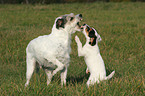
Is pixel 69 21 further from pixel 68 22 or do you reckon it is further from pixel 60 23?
pixel 60 23

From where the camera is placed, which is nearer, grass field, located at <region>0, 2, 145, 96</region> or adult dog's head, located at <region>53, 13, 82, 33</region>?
grass field, located at <region>0, 2, 145, 96</region>

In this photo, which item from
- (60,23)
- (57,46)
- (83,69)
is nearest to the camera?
(57,46)

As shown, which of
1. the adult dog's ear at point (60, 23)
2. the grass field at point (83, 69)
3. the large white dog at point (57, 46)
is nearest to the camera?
the grass field at point (83, 69)

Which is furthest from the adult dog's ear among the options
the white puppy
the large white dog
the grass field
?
the grass field

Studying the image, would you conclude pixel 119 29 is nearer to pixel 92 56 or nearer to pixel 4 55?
pixel 4 55

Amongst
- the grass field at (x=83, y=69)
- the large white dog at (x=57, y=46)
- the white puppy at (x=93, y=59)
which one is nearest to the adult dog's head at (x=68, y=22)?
the large white dog at (x=57, y=46)

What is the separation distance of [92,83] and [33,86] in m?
1.16

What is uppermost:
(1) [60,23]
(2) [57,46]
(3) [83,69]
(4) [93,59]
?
(1) [60,23]

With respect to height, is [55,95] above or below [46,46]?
below

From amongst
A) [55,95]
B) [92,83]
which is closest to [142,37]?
[92,83]

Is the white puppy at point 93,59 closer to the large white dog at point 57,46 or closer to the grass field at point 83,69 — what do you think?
the grass field at point 83,69

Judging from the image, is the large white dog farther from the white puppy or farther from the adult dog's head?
the white puppy

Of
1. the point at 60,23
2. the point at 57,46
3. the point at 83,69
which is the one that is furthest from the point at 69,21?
the point at 83,69

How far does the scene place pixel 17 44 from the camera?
7898 mm
